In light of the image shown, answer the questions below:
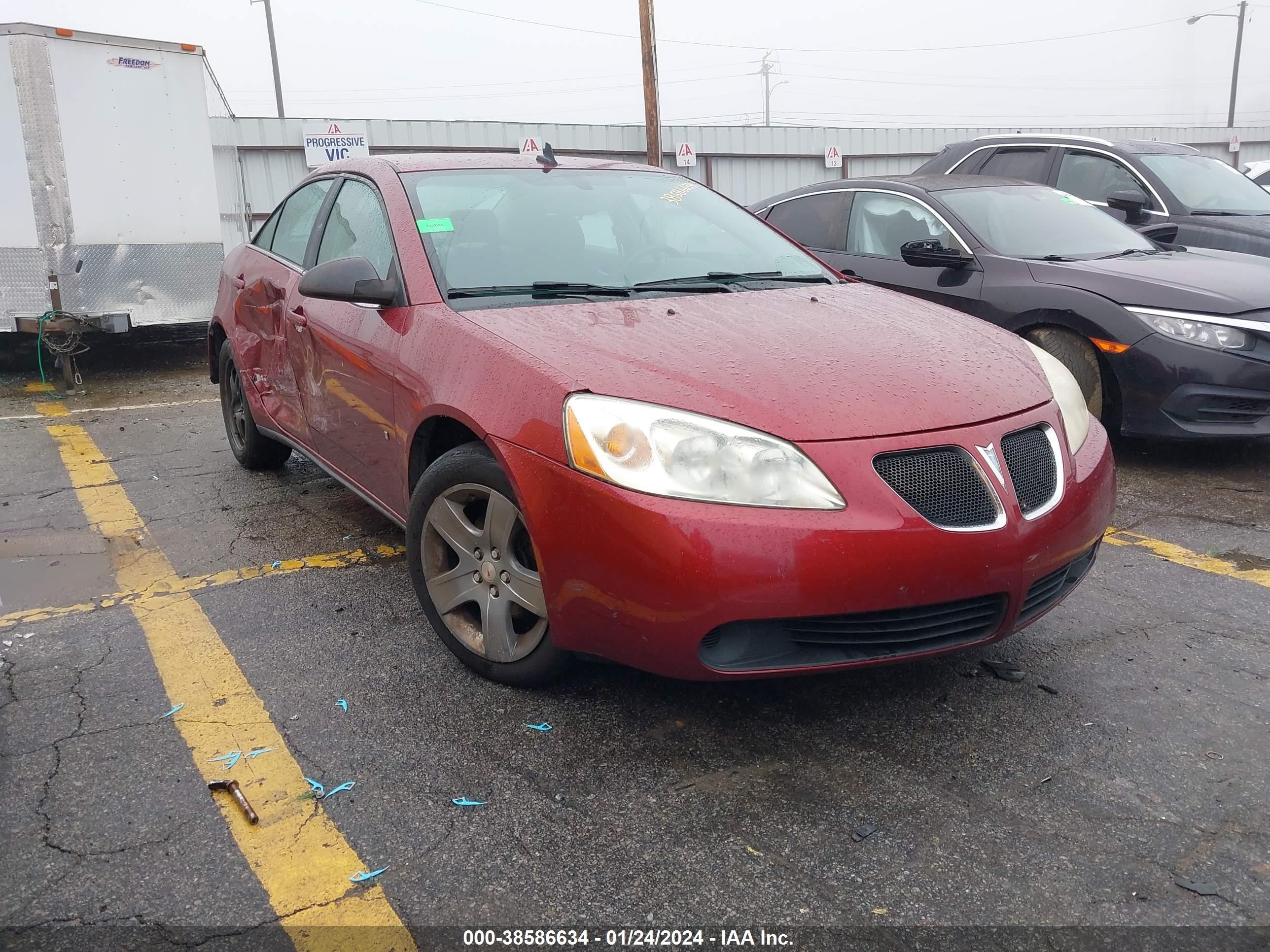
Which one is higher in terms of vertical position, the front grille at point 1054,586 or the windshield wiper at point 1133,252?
the windshield wiper at point 1133,252

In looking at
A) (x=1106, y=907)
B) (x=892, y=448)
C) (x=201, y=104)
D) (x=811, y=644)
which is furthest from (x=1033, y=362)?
(x=201, y=104)

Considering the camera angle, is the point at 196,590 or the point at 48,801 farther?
the point at 196,590

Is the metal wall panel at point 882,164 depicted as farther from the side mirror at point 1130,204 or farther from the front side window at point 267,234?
the front side window at point 267,234

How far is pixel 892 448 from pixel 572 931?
1.25 meters

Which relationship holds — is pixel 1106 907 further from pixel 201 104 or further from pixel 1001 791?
pixel 201 104

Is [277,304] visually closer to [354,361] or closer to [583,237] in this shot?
[354,361]

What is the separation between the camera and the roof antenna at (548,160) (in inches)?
155

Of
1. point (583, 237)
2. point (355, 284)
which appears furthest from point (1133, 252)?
point (355, 284)

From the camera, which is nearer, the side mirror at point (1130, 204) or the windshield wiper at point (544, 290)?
the windshield wiper at point (544, 290)

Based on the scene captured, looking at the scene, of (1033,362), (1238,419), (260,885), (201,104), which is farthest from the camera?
(201,104)

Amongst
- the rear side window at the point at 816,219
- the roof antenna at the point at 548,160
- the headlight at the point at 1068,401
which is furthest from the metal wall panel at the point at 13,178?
the headlight at the point at 1068,401

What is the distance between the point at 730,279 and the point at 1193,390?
269cm

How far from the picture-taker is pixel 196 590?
379 cm

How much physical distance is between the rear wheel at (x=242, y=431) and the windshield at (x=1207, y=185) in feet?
21.9
